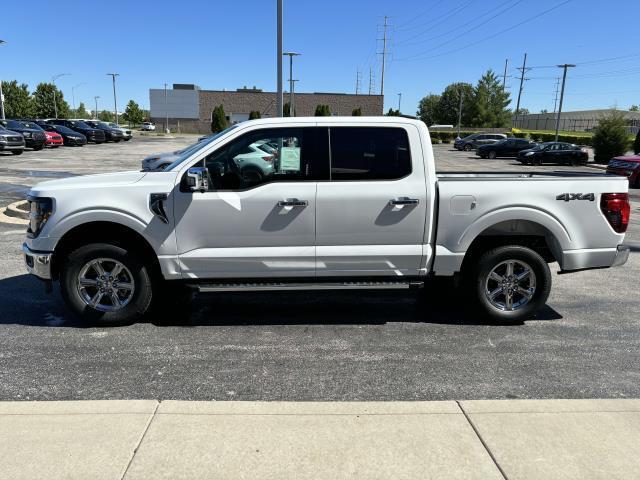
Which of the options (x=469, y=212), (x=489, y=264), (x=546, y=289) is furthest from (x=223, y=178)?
(x=546, y=289)

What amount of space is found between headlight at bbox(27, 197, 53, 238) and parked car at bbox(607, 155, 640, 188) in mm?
20557

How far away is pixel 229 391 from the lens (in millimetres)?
3773

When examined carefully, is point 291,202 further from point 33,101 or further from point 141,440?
point 33,101

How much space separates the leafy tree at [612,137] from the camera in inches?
1305

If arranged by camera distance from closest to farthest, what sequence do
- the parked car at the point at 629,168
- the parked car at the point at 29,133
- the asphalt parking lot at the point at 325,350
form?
the asphalt parking lot at the point at 325,350 < the parked car at the point at 629,168 < the parked car at the point at 29,133

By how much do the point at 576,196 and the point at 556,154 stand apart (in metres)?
31.4

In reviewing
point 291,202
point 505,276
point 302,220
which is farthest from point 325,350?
point 505,276

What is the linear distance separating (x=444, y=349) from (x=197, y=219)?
8.06 feet

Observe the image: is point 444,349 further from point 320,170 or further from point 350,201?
point 320,170

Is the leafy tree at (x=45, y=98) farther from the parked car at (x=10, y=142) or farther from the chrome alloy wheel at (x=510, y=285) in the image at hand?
the chrome alloy wheel at (x=510, y=285)

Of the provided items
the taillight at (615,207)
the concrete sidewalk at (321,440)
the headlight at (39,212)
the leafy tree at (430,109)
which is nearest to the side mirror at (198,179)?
the headlight at (39,212)

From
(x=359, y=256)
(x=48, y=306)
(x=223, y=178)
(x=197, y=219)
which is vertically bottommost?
(x=48, y=306)

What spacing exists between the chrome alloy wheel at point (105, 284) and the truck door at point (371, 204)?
1.82 m

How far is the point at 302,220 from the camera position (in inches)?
189
